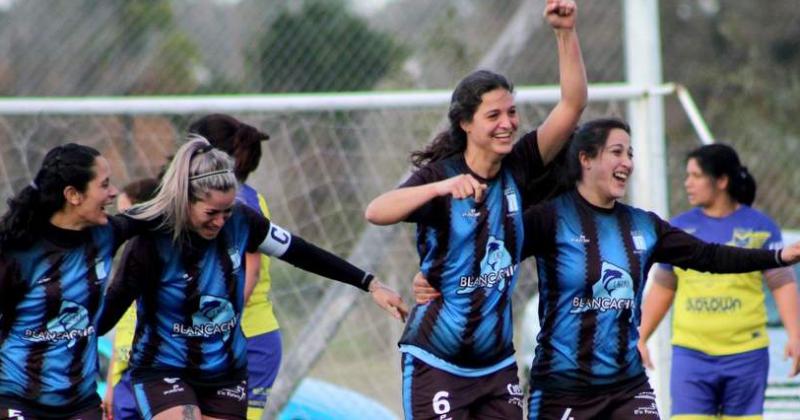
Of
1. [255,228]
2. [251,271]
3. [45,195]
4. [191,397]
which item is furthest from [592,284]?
[45,195]

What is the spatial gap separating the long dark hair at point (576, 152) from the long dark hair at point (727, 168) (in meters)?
1.99

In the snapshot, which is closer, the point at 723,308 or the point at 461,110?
the point at 461,110

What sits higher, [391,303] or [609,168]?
[609,168]

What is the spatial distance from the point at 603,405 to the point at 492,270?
768 mm

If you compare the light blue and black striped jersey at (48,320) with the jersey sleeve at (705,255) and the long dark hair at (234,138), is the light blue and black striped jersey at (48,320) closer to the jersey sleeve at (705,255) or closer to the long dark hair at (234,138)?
the long dark hair at (234,138)

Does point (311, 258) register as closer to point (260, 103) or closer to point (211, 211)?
point (211, 211)

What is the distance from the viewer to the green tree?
1135cm

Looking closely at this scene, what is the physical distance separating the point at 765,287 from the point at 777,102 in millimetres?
10160

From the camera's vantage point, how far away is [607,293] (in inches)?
241

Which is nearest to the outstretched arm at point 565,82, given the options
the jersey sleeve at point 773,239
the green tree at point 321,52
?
the jersey sleeve at point 773,239

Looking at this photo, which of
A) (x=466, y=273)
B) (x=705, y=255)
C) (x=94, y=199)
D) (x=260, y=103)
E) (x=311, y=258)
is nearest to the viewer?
(x=466, y=273)

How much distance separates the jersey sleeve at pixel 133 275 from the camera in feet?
20.3

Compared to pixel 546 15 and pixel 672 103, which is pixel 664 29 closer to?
pixel 672 103

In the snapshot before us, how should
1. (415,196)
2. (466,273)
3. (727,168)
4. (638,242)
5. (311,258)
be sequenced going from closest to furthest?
1. (415,196)
2. (466,273)
3. (638,242)
4. (311,258)
5. (727,168)
